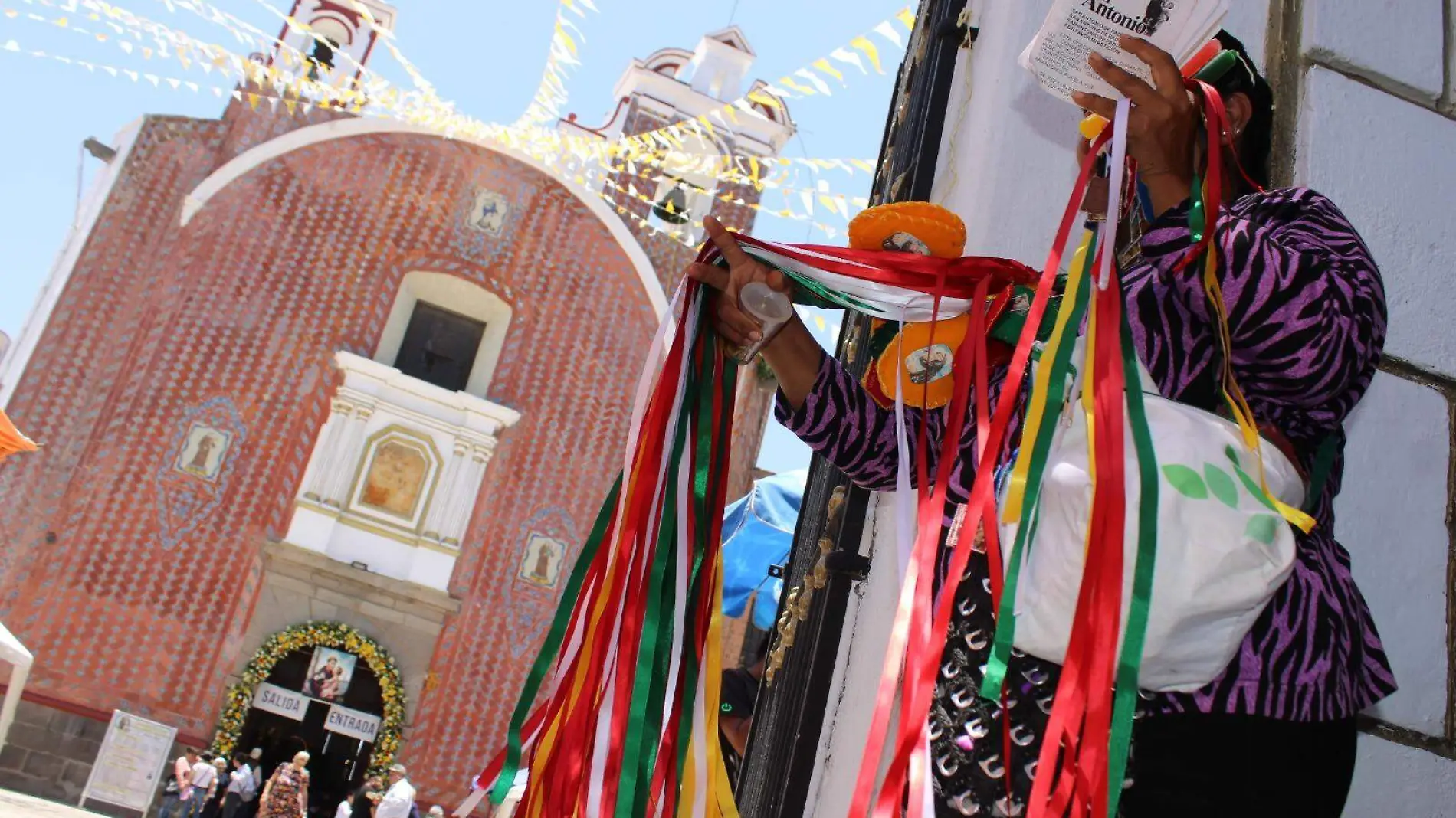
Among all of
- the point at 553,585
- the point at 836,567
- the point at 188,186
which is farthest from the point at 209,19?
the point at 553,585

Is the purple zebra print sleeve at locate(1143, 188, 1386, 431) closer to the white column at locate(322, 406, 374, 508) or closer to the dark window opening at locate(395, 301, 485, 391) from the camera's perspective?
the white column at locate(322, 406, 374, 508)

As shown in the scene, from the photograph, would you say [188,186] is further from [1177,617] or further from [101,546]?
[1177,617]

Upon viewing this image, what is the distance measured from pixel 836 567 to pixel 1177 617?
3.14 feet

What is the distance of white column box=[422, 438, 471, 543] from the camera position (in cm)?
1323

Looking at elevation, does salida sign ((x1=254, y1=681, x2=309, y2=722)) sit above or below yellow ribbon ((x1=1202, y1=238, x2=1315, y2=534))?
below

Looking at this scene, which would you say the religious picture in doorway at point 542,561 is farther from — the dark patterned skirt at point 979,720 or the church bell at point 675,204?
the dark patterned skirt at point 979,720

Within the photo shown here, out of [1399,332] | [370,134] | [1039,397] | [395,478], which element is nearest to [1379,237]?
[1399,332]

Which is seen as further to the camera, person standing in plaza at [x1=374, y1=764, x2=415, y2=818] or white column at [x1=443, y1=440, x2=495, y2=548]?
white column at [x1=443, y1=440, x2=495, y2=548]

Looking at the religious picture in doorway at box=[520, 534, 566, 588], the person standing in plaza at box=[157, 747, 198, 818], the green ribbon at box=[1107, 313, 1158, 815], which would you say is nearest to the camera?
the green ribbon at box=[1107, 313, 1158, 815]

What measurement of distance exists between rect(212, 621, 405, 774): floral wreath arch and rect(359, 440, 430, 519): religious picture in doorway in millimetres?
1414

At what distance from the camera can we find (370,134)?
13898 mm

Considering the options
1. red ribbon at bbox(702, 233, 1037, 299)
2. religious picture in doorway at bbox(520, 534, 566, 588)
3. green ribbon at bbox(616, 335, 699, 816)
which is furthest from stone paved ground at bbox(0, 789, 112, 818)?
red ribbon at bbox(702, 233, 1037, 299)

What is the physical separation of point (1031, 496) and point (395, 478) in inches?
515

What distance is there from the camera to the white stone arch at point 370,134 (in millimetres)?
12953
